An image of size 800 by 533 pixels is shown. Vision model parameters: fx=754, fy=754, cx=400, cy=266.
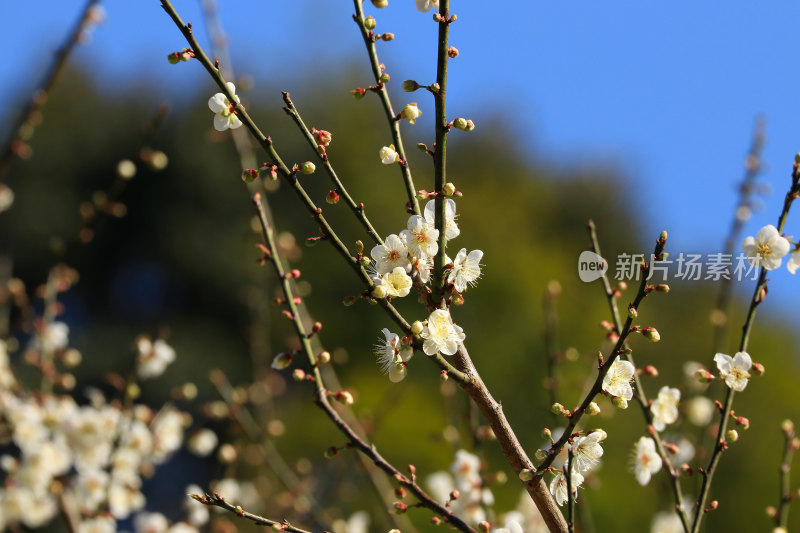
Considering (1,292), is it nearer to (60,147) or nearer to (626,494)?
(626,494)

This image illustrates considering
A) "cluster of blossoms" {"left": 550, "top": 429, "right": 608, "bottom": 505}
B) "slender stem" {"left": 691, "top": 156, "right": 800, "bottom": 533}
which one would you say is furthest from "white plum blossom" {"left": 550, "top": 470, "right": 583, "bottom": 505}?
"slender stem" {"left": 691, "top": 156, "right": 800, "bottom": 533}

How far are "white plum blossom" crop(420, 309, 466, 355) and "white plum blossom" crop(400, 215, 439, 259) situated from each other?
0.31 ft

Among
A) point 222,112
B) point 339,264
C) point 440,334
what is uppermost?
point 339,264

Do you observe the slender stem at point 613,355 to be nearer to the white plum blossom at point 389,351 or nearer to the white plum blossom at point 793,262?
the white plum blossom at point 389,351

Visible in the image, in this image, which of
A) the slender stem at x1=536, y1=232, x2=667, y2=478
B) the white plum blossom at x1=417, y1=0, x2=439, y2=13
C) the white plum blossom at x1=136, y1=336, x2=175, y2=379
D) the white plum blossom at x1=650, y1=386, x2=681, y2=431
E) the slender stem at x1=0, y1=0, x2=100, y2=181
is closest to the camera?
the slender stem at x1=536, y1=232, x2=667, y2=478

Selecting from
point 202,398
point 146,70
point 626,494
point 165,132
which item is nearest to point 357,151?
point 165,132

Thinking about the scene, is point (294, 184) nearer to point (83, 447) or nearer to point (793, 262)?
point (793, 262)

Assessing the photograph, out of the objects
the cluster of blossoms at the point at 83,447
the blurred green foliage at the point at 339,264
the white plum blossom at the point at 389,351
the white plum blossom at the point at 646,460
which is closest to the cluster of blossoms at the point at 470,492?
the white plum blossom at the point at 646,460

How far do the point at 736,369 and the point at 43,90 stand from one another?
1793mm

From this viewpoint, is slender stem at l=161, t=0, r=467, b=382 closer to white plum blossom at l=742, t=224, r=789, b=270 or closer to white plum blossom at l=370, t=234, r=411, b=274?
white plum blossom at l=370, t=234, r=411, b=274

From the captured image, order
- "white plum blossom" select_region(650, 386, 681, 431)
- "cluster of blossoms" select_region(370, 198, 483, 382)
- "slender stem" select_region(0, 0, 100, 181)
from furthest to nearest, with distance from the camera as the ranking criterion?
"slender stem" select_region(0, 0, 100, 181) → "white plum blossom" select_region(650, 386, 681, 431) → "cluster of blossoms" select_region(370, 198, 483, 382)

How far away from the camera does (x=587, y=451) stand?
47.9 inches

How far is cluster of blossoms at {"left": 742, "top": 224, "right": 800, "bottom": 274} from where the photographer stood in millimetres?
1276

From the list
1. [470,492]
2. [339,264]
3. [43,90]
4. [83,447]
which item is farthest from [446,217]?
[339,264]
